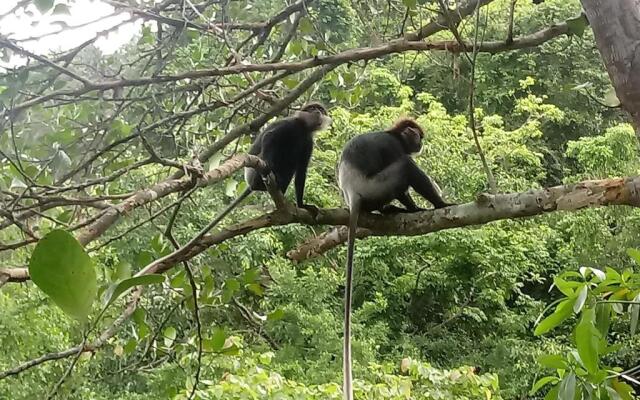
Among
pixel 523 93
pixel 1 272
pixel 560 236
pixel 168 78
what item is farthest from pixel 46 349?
pixel 523 93

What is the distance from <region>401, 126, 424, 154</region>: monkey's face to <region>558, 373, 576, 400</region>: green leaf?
73.2 inches

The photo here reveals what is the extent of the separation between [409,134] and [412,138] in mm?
19

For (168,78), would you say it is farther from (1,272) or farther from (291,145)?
(291,145)

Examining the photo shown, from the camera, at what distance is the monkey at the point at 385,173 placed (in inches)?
92.4

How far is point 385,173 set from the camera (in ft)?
8.29

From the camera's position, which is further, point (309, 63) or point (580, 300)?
point (309, 63)

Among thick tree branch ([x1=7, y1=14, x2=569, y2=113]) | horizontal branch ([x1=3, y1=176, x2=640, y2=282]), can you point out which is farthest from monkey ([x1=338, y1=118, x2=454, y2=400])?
thick tree branch ([x1=7, y1=14, x2=569, y2=113])

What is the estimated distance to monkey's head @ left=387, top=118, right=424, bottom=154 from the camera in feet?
9.20

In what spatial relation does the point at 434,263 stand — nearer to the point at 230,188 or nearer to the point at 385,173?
the point at 385,173

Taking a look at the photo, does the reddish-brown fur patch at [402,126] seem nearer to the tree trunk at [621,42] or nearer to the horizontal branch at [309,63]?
the horizontal branch at [309,63]

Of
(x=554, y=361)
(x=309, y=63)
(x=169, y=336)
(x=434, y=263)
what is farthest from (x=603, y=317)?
(x=434, y=263)

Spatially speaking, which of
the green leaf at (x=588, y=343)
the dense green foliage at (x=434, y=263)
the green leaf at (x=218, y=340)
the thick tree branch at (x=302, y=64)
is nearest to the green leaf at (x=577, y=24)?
the thick tree branch at (x=302, y=64)

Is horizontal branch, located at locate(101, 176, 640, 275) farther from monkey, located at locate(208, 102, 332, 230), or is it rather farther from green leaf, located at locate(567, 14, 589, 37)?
monkey, located at locate(208, 102, 332, 230)

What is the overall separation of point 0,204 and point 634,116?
110 cm
